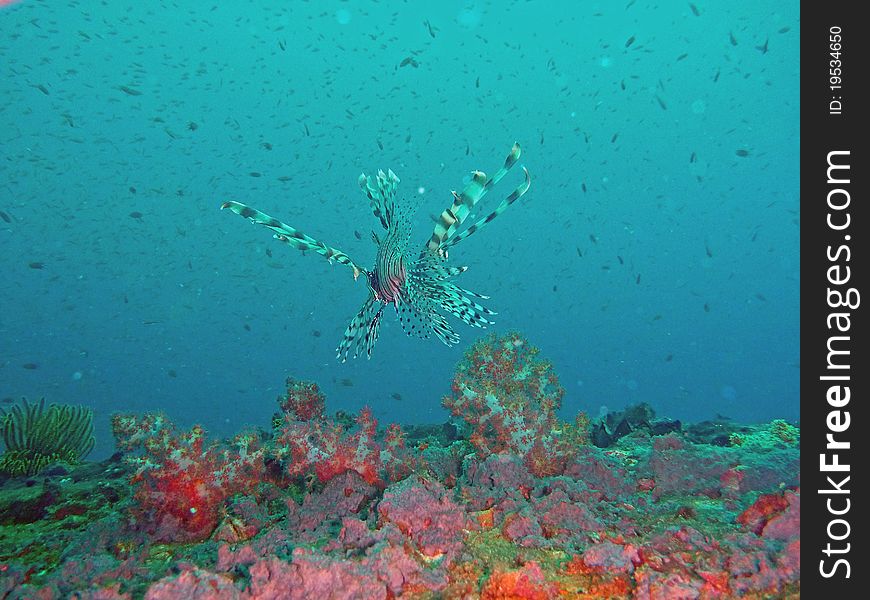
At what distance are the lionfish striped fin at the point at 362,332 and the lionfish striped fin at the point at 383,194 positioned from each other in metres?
0.87

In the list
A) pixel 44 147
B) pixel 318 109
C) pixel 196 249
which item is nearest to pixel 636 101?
pixel 318 109

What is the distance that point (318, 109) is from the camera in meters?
46.3

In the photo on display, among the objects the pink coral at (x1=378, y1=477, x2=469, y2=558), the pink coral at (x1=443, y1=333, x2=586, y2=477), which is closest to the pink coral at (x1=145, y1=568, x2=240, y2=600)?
the pink coral at (x1=378, y1=477, x2=469, y2=558)

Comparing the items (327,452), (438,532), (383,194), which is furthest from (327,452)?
(383,194)

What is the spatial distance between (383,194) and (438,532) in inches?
131

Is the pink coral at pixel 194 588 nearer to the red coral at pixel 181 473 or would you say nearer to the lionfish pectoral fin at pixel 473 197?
the red coral at pixel 181 473

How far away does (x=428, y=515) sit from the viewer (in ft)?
8.28

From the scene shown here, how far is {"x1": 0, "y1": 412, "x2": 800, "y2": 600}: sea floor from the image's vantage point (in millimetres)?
2020

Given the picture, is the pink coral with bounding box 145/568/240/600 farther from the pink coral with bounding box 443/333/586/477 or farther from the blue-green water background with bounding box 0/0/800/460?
the blue-green water background with bounding box 0/0/800/460

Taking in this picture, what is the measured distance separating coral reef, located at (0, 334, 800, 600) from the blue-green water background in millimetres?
23438
